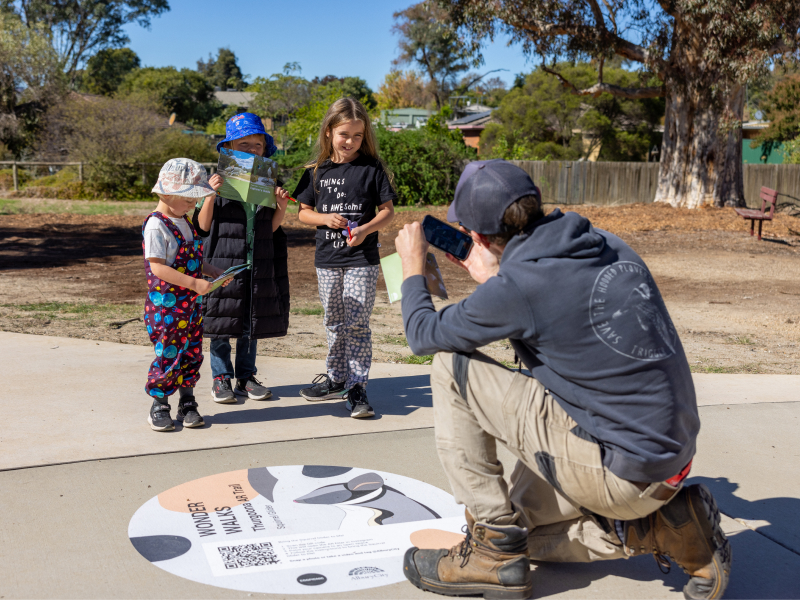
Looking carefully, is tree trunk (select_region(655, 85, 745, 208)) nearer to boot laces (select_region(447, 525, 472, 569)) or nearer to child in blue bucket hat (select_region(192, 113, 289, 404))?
child in blue bucket hat (select_region(192, 113, 289, 404))

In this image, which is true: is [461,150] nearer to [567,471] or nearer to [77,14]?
[567,471]

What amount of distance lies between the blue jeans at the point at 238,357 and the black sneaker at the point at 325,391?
387 mm

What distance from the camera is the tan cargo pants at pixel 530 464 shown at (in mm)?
2271

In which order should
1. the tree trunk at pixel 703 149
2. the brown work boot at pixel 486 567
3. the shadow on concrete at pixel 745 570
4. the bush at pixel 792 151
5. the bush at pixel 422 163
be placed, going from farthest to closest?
the bush at pixel 792 151, the bush at pixel 422 163, the tree trunk at pixel 703 149, the shadow on concrete at pixel 745 570, the brown work boot at pixel 486 567

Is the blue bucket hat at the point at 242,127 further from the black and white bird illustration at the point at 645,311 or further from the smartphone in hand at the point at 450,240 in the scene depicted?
the black and white bird illustration at the point at 645,311

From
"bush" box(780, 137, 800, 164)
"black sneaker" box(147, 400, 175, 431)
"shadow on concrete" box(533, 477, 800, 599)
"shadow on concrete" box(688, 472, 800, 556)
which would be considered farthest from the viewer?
"bush" box(780, 137, 800, 164)

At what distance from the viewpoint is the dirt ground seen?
21.4 ft

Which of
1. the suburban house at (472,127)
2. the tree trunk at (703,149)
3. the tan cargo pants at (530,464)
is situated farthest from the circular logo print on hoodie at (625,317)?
the suburban house at (472,127)

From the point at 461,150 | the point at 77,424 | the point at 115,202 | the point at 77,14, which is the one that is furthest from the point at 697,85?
the point at 77,14

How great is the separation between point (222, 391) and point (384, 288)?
6.10 meters

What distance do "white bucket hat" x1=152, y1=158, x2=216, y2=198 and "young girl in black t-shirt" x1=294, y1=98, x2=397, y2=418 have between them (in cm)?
71

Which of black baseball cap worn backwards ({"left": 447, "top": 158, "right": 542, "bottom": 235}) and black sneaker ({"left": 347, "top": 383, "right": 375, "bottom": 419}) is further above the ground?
black baseball cap worn backwards ({"left": 447, "top": 158, "right": 542, "bottom": 235})

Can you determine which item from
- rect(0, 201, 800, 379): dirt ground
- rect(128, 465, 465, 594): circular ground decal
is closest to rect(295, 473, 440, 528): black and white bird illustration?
rect(128, 465, 465, 594): circular ground decal

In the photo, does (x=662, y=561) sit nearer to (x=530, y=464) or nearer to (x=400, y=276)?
(x=530, y=464)
